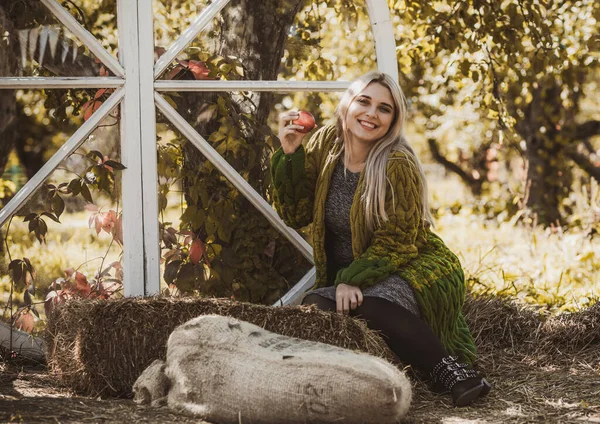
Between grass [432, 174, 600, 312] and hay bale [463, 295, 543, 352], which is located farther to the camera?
grass [432, 174, 600, 312]

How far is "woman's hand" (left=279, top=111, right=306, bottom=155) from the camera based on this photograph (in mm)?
3154

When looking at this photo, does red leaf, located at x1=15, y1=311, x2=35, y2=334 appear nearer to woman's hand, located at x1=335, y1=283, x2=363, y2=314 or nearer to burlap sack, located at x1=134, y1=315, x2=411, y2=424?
burlap sack, located at x1=134, y1=315, x2=411, y2=424

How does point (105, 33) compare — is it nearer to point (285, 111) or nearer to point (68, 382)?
point (285, 111)

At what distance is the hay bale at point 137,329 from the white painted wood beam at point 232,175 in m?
0.75

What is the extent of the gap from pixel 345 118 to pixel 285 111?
1.44 feet

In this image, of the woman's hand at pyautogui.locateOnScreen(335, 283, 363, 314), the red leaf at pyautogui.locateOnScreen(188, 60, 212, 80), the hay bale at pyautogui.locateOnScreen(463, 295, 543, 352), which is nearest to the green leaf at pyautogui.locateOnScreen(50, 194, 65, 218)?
the red leaf at pyautogui.locateOnScreen(188, 60, 212, 80)

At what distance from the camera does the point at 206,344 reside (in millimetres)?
2443

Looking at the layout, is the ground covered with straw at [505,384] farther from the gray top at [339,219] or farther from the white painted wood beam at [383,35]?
the white painted wood beam at [383,35]

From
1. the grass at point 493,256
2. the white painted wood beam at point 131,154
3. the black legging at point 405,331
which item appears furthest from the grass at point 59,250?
the black legging at point 405,331

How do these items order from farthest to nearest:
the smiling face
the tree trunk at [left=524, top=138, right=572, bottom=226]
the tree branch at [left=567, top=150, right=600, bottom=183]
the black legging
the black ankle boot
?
the tree branch at [left=567, top=150, right=600, bottom=183]
the tree trunk at [left=524, top=138, right=572, bottom=226]
the smiling face
the black legging
the black ankle boot

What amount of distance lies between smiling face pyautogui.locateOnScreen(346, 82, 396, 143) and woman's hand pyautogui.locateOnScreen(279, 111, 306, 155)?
0.24 metres

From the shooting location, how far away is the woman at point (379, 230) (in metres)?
2.81

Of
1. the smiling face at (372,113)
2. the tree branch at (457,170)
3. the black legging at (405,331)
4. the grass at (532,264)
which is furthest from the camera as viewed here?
the tree branch at (457,170)

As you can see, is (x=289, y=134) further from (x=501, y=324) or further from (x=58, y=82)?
(x=501, y=324)
